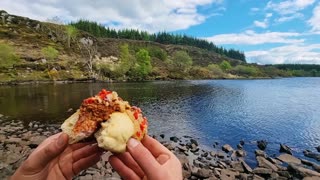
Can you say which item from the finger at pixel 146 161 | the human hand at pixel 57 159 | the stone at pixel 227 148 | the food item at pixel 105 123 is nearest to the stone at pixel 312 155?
the stone at pixel 227 148

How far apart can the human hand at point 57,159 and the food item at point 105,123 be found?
15 cm

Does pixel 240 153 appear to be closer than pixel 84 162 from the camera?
No

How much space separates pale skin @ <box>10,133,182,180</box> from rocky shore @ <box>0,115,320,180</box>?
51.7ft

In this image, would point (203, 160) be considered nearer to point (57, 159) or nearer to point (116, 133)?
point (116, 133)

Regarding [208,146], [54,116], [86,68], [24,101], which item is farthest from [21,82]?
[208,146]

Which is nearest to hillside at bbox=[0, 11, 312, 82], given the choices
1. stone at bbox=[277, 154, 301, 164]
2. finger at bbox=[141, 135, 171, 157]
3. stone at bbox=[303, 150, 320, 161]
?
stone at bbox=[277, 154, 301, 164]

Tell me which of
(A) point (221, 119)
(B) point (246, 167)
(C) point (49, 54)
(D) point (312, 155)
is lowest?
(D) point (312, 155)

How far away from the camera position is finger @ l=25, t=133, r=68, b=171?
12.1 feet

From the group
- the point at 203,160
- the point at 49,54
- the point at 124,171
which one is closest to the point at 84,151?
the point at 124,171

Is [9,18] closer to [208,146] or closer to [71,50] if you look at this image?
[71,50]

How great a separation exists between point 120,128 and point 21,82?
11307cm

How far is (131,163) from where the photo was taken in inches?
140

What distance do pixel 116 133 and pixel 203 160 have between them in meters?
25.1

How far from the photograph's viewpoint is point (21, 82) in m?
106
